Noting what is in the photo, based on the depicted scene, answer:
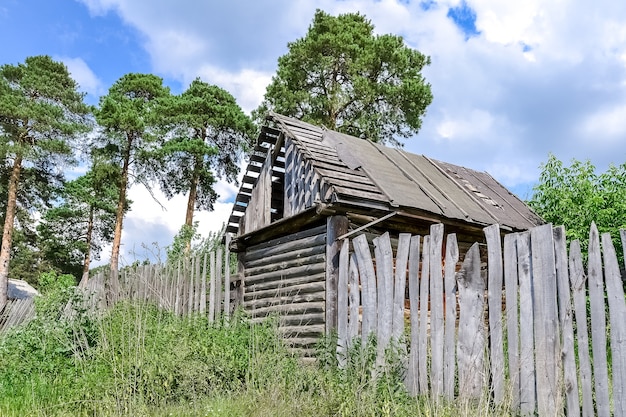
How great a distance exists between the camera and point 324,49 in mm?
23781

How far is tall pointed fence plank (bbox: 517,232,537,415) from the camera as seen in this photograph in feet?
14.6

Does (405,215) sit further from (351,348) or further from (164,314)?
(164,314)

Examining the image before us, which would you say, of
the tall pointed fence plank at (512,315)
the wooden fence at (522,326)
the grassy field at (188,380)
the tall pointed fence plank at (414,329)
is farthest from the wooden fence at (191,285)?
the tall pointed fence plank at (512,315)

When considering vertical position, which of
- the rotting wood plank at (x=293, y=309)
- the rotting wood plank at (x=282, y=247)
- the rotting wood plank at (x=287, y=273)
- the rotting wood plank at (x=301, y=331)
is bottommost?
the rotting wood plank at (x=301, y=331)

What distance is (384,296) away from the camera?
5973mm

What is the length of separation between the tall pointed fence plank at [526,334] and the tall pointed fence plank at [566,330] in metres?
0.26

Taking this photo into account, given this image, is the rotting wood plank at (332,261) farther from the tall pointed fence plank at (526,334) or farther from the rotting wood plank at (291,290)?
the tall pointed fence plank at (526,334)

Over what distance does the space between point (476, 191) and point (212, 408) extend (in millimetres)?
8325

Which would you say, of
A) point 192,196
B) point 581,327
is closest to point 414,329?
point 581,327

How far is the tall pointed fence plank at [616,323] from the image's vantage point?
392 cm

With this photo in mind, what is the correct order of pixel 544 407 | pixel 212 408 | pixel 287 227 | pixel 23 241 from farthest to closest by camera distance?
pixel 23 241, pixel 287 227, pixel 212 408, pixel 544 407

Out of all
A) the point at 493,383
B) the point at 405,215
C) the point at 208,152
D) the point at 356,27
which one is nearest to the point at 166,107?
the point at 208,152

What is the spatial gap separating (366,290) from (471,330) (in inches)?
61.6

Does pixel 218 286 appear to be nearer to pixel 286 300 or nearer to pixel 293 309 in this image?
pixel 286 300
